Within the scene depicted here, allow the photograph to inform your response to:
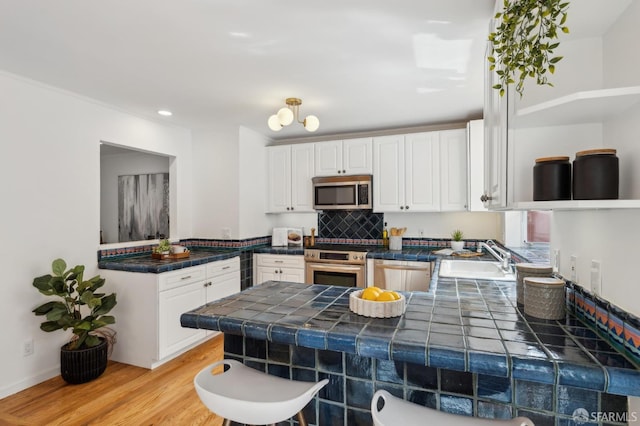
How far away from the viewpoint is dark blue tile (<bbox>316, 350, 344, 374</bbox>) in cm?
133

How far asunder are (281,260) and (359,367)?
2.79 m

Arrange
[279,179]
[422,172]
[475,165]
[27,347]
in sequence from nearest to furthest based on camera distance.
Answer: [27,347] → [475,165] → [422,172] → [279,179]

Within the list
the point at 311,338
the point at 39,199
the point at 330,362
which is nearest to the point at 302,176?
the point at 39,199

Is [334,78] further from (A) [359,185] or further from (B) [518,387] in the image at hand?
(B) [518,387]

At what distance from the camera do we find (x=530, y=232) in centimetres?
319

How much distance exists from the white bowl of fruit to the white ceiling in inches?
57.0

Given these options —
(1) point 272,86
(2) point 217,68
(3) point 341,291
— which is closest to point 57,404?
(3) point 341,291

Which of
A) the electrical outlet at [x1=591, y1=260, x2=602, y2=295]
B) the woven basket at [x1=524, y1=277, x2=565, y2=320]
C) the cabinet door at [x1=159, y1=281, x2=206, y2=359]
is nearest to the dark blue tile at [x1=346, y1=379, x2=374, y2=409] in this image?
the woven basket at [x1=524, y1=277, x2=565, y2=320]

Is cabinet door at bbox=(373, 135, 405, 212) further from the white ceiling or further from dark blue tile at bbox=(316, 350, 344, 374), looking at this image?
dark blue tile at bbox=(316, 350, 344, 374)

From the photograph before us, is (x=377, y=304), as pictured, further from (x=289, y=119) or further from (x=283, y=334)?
(x=289, y=119)

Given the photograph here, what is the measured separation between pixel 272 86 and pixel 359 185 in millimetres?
1675

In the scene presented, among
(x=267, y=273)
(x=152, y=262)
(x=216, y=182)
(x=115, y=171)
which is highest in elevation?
(x=115, y=171)

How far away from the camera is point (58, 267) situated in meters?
2.56

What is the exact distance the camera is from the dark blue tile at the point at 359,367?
1.29 metres
